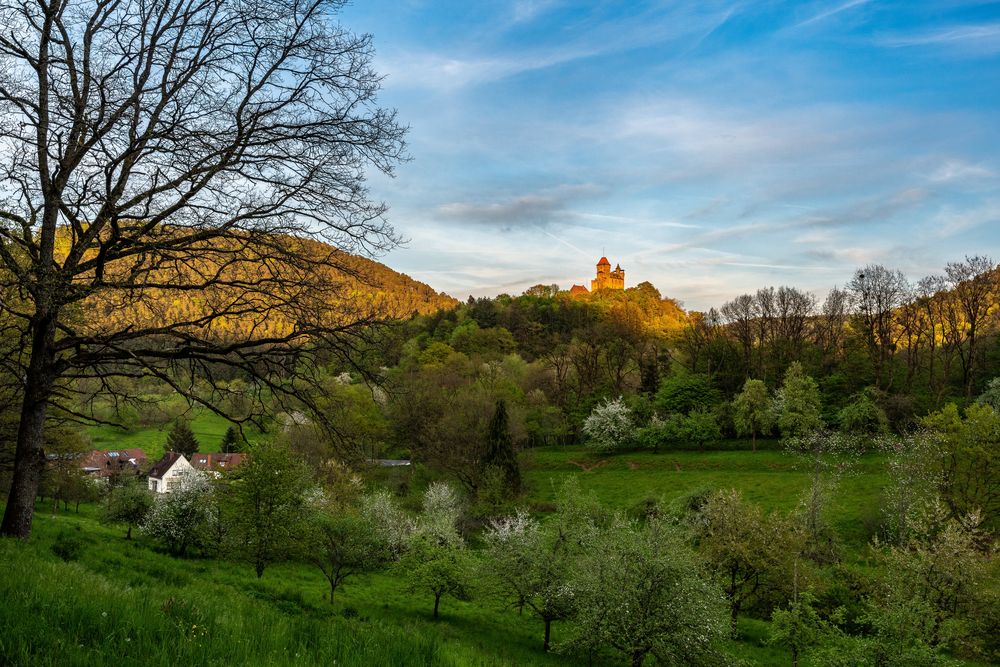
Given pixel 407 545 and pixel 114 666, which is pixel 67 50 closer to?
pixel 114 666

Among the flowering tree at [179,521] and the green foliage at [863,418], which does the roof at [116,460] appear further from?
the green foliage at [863,418]

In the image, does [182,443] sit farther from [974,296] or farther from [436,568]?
[974,296]

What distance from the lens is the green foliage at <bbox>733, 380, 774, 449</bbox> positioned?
4791 cm

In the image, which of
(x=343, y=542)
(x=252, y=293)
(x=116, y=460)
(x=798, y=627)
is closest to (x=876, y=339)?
(x=798, y=627)

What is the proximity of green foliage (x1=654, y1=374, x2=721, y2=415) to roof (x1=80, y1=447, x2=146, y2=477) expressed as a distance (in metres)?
60.5

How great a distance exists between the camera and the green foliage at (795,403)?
44.8m

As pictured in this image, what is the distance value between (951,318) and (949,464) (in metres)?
25.3

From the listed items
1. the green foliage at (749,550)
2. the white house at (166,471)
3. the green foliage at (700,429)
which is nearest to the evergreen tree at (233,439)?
the green foliage at (749,550)

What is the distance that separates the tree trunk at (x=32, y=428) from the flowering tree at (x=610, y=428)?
49.8 m

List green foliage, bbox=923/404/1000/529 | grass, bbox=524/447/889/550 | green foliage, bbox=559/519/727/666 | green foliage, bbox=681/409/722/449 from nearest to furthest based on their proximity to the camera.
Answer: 1. green foliage, bbox=559/519/727/666
2. green foliage, bbox=923/404/1000/529
3. grass, bbox=524/447/889/550
4. green foliage, bbox=681/409/722/449

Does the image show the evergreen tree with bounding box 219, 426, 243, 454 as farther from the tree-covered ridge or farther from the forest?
the tree-covered ridge

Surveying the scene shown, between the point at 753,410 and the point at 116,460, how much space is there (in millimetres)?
73761

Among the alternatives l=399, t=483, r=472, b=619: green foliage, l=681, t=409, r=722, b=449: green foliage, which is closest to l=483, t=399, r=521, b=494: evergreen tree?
l=681, t=409, r=722, b=449: green foliage

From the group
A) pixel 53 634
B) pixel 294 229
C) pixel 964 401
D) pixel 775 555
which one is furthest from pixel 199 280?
pixel 964 401
